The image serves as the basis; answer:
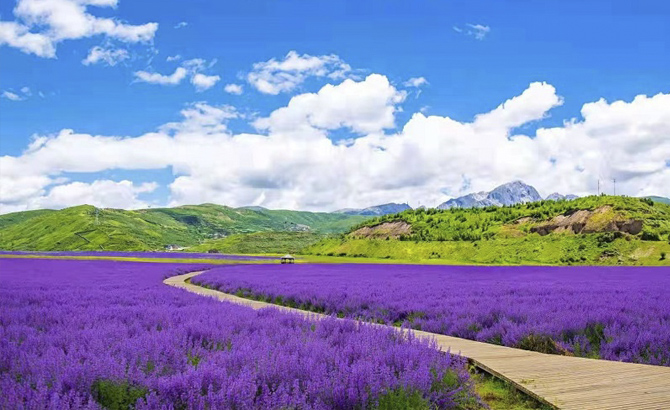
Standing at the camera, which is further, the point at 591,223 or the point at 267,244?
the point at 267,244

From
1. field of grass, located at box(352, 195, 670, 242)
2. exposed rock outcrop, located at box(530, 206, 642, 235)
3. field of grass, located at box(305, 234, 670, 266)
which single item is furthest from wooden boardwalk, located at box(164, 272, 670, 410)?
exposed rock outcrop, located at box(530, 206, 642, 235)

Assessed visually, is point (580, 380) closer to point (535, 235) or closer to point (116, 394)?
point (116, 394)

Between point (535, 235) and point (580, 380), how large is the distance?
5837 centimetres

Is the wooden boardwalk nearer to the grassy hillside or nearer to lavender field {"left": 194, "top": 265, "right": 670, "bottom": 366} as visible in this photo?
lavender field {"left": 194, "top": 265, "right": 670, "bottom": 366}

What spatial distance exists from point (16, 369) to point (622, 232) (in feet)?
195

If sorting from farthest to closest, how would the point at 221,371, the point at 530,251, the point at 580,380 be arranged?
1. the point at 530,251
2. the point at 580,380
3. the point at 221,371

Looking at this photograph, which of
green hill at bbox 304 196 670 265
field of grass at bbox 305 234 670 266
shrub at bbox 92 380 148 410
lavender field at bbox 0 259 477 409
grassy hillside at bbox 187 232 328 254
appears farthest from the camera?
grassy hillside at bbox 187 232 328 254

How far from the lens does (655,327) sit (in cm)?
823

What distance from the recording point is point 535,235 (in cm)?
5972

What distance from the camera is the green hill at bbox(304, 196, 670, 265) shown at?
50000 millimetres

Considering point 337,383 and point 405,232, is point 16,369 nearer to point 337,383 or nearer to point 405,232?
point 337,383

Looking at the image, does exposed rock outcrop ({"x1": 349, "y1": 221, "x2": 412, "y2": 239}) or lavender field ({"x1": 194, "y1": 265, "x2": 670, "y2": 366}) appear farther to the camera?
exposed rock outcrop ({"x1": 349, "y1": 221, "x2": 412, "y2": 239})

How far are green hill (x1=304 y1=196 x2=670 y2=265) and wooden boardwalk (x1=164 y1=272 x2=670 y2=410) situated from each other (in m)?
45.5

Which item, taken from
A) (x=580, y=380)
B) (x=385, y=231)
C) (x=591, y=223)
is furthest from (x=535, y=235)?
(x=580, y=380)
